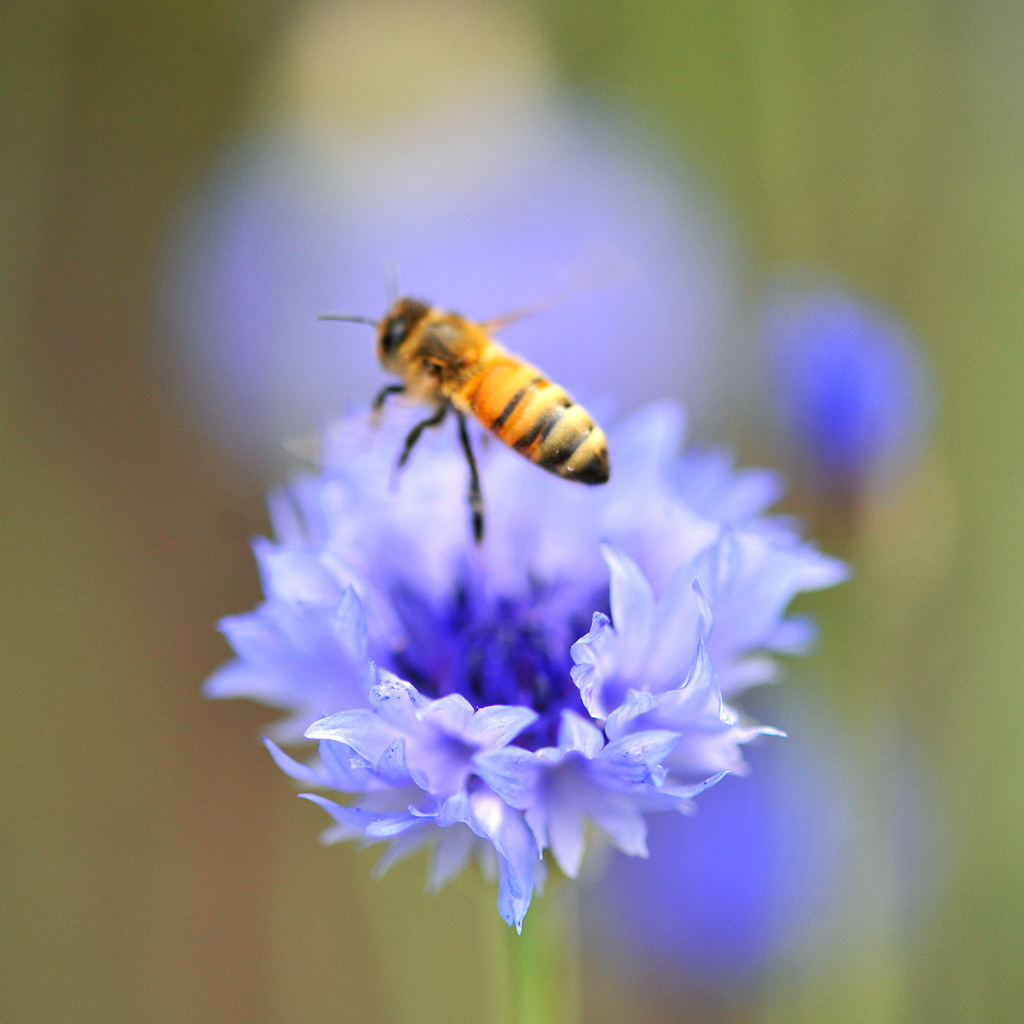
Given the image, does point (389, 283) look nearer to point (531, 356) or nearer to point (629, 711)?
point (531, 356)

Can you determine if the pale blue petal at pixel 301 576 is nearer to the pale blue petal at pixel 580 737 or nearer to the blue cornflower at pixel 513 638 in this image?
the blue cornflower at pixel 513 638

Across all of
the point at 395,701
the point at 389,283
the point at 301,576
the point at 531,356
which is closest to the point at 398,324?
the point at 301,576

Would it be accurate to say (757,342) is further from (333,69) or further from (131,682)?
(131,682)

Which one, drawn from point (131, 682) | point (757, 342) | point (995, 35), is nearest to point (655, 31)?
point (995, 35)

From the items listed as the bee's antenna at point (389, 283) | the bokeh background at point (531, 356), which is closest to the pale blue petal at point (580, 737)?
the bee's antenna at point (389, 283)

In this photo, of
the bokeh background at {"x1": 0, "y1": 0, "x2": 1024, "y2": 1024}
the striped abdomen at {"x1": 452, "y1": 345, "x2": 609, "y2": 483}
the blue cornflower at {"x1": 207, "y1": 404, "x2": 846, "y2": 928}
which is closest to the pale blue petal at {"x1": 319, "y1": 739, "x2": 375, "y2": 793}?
the blue cornflower at {"x1": 207, "y1": 404, "x2": 846, "y2": 928}

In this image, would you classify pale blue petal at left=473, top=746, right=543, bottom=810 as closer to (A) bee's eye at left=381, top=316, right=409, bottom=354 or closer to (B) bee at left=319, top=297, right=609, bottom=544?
(B) bee at left=319, top=297, right=609, bottom=544
